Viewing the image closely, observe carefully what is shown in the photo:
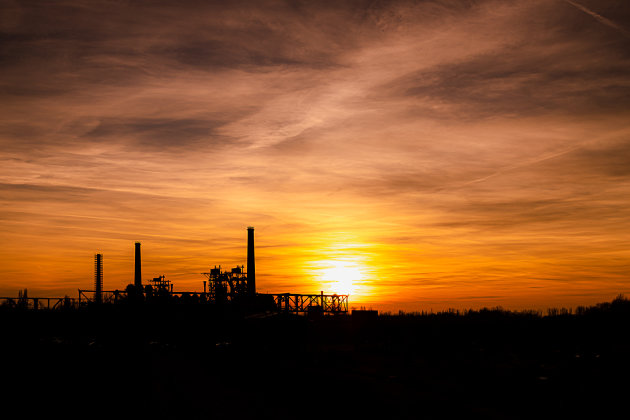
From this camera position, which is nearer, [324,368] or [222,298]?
[324,368]

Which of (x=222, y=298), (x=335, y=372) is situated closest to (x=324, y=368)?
(x=335, y=372)

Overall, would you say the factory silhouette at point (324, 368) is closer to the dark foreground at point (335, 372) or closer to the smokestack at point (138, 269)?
the dark foreground at point (335, 372)

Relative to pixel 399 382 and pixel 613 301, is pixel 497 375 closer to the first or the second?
pixel 399 382

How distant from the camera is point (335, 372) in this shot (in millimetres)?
19375

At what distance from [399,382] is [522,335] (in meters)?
16.8

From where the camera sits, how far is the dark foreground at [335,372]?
518 inches

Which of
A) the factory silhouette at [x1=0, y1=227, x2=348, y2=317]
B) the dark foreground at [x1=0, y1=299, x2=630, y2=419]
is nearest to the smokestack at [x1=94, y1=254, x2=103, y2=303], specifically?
the factory silhouette at [x1=0, y1=227, x2=348, y2=317]

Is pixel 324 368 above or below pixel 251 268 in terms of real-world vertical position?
below

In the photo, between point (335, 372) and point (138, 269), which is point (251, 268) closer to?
point (138, 269)

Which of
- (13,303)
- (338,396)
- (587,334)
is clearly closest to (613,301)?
(587,334)

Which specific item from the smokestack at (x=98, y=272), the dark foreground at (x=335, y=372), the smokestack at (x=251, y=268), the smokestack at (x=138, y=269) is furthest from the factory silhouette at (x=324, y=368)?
the smokestack at (x=98, y=272)

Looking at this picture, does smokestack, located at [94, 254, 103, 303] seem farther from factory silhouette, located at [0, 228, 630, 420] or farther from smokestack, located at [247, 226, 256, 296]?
factory silhouette, located at [0, 228, 630, 420]

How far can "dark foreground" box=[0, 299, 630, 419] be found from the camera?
13.2m

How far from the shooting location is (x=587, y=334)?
28906mm
